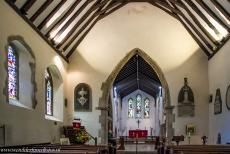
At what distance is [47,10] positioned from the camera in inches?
425

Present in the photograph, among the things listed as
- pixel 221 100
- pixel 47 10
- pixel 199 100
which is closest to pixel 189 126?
pixel 199 100

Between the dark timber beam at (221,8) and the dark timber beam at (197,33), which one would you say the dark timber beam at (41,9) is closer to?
the dark timber beam at (221,8)

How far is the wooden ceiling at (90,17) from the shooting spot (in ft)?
34.5

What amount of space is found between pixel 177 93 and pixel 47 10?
644 centimetres

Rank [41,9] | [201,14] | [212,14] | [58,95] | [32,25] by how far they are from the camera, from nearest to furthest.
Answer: [41,9]
[32,25]
[212,14]
[201,14]
[58,95]

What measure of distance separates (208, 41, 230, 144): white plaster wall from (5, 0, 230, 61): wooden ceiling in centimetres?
34

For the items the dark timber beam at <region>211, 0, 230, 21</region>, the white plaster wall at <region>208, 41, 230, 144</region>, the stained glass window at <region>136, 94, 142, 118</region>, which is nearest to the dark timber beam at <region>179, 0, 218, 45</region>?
the white plaster wall at <region>208, 41, 230, 144</region>

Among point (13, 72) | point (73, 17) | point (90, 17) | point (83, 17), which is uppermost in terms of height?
point (90, 17)

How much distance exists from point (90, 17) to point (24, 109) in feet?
16.9

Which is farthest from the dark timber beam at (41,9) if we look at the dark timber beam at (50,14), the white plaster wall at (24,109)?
the dark timber beam at (50,14)

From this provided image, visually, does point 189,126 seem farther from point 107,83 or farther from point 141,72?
point 141,72

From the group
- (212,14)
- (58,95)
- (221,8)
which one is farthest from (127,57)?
(221,8)

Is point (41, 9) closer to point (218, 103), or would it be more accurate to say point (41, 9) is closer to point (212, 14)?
point (212, 14)

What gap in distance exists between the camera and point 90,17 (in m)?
14.0
